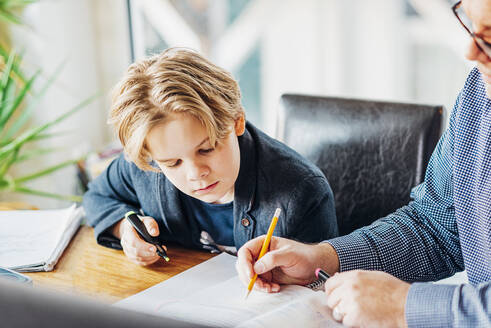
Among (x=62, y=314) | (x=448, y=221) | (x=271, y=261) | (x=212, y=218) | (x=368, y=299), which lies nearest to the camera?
(x=62, y=314)

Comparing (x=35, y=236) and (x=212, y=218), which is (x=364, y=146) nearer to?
(x=212, y=218)

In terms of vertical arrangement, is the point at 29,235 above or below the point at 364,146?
below

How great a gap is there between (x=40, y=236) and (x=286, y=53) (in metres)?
2.28

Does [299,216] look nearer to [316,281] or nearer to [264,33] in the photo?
[316,281]

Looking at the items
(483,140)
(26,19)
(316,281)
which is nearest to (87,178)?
(26,19)

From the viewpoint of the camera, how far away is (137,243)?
3.83ft

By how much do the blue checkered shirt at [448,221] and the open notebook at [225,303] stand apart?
6.6 inches

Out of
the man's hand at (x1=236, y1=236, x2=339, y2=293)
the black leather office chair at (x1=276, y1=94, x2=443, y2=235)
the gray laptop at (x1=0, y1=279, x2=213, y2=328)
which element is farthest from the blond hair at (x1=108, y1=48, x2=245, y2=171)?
the gray laptop at (x1=0, y1=279, x2=213, y2=328)

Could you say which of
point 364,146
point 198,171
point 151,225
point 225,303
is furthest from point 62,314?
point 364,146

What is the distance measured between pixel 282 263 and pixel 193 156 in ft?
0.92

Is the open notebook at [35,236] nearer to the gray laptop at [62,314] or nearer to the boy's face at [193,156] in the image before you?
the boy's face at [193,156]

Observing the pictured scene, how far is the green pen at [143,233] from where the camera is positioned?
115cm

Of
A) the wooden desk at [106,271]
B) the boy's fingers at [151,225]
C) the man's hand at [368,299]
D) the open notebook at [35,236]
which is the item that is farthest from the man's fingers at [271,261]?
the open notebook at [35,236]

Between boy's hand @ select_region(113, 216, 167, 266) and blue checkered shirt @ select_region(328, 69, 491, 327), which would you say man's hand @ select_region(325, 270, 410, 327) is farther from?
boy's hand @ select_region(113, 216, 167, 266)
